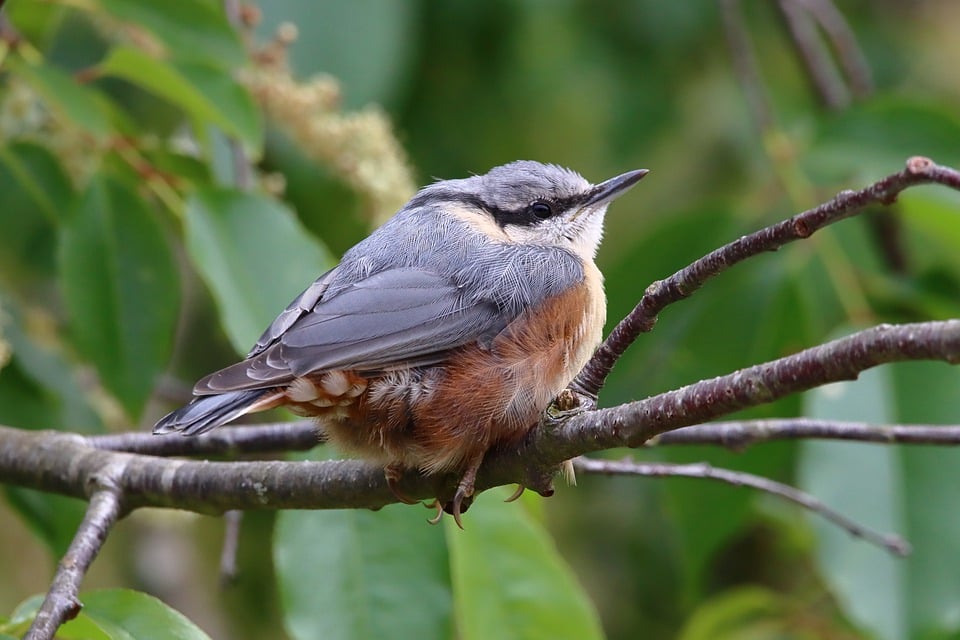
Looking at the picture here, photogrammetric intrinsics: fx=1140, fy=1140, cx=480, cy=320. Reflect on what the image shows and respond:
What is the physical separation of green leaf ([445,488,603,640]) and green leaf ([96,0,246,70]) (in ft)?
4.38

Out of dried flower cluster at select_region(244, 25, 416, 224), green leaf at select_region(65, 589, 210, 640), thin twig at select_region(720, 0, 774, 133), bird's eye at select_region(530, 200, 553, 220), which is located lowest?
green leaf at select_region(65, 589, 210, 640)

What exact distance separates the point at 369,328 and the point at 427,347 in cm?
13

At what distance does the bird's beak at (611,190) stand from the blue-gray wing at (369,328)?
0.56 meters

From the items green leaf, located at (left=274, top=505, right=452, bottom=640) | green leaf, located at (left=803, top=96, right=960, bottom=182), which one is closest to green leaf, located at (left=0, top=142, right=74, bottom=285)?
green leaf, located at (left=274, top=505, right=452, bottom=640)

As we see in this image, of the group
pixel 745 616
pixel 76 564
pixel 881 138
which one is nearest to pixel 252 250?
pixel 76 564

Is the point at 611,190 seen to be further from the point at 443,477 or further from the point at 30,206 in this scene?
the point at 30,206

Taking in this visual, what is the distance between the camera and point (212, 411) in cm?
220

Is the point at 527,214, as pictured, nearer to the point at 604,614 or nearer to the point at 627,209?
the point at 627,209

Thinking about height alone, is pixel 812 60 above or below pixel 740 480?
above

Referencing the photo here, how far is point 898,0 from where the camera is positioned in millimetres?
5797

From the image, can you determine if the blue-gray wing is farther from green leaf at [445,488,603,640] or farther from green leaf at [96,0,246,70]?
green leaf at [96,0,246,70]

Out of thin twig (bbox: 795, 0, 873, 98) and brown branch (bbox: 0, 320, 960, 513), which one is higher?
thin twig (bbox: 795, 0, 873, 98)

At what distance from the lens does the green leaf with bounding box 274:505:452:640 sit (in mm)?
2512

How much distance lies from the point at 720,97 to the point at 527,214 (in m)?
2.66
